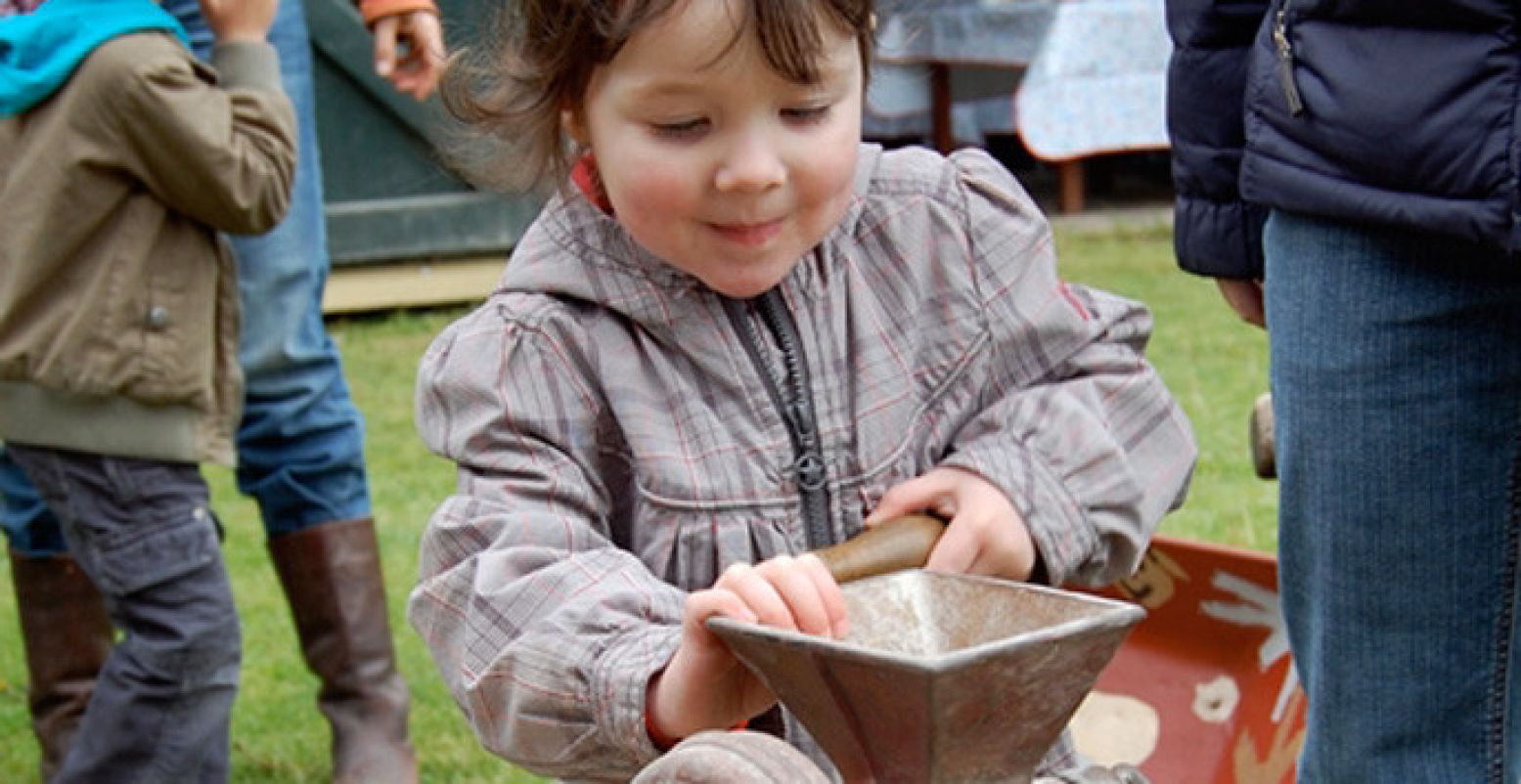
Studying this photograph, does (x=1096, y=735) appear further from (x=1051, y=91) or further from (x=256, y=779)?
(x=1051, y=91)

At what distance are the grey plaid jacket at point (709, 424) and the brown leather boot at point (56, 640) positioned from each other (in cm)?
168

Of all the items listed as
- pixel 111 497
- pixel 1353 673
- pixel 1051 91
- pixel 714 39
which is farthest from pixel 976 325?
pixel 1051 91

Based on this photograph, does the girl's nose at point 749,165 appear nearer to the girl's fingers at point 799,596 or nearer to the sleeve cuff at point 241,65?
the girl's fingers at point 799,596

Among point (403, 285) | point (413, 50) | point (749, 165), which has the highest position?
point (749, 165)

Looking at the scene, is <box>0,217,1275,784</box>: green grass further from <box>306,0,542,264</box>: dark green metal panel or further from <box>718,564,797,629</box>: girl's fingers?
<box>718,564,797,629</box>: girl's fingers

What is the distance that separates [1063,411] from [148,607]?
155cm

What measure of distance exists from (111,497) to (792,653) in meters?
1.83

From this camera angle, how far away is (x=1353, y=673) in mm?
A: 2244

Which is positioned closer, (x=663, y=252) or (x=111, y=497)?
(x=663, y=252)

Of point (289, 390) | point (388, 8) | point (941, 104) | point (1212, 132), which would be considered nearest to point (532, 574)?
point (1212, 132)

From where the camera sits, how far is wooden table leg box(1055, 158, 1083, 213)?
9.09 m

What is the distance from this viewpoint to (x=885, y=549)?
70.2 inches

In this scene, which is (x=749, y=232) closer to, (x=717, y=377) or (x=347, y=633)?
(x=717, y=377)

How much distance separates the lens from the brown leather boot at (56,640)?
3.41m
